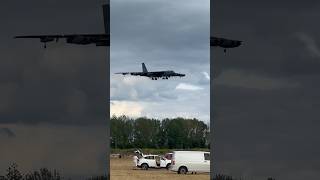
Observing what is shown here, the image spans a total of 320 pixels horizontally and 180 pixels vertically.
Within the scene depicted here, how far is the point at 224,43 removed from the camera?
11.7m

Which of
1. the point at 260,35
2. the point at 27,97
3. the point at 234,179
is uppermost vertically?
the point at 260,35

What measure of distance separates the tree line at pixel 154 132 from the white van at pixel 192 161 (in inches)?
5.3

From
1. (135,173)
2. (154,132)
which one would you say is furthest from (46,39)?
(135,173)

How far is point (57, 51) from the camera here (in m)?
11.8

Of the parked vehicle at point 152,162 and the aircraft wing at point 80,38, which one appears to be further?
the aircraft wing at point 80,38

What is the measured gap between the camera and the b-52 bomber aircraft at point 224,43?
38.3 feet

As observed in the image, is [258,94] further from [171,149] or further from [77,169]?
[77,169]

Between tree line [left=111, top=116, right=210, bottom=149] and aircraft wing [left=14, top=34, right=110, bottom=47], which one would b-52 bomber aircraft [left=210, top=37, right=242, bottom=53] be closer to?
tree line [left=111, top=116, right=210, bottom=149]

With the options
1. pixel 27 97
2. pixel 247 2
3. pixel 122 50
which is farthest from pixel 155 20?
pixel 27 97

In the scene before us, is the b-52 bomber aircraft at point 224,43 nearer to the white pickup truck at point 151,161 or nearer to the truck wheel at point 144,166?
the white pickup truck at point 151,161

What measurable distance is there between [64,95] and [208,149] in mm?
2183

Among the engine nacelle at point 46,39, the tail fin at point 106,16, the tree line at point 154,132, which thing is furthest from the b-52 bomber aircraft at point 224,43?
the engine nacelle at point 46,39

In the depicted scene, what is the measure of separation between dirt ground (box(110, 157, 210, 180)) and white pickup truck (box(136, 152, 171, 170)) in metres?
0.09

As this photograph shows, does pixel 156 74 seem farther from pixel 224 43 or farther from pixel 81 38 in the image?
pixel 81 38
